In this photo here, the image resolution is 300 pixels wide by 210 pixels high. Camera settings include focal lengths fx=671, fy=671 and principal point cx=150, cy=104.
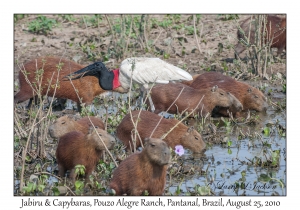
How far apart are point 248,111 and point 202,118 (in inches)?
41.5

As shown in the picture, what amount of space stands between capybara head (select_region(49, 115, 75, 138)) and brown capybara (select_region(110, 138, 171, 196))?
1.72 metres

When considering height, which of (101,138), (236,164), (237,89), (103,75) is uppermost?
(103,75)

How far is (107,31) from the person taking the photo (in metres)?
13.1

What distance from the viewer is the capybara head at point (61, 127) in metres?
7.68

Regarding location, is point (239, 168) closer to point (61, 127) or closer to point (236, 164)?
point (236, 164)

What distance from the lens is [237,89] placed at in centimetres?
1001

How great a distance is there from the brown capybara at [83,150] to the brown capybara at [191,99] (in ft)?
8.93

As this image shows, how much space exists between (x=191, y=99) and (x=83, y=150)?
9.92 feet

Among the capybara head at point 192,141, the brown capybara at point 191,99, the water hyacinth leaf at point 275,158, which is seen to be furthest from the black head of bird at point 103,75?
the water hyacinth leaf at point 275,158

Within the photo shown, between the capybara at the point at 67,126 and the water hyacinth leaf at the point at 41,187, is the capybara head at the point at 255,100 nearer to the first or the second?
the capybara at the point at 67,126

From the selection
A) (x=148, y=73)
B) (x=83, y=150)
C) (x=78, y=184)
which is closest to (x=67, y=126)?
(x=83, y=150)

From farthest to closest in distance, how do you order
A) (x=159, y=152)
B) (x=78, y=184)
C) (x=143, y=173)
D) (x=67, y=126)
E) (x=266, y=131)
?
(x=266, y=131) < (x=67, y=126) < (x=78, y=184) < (x=143, y=173) < (x=159, y=152)

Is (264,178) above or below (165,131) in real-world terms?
below
